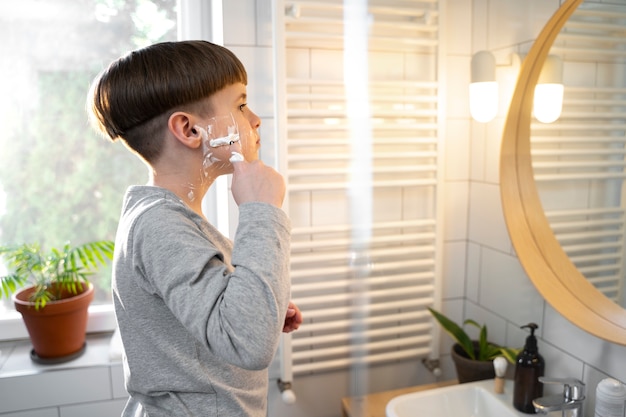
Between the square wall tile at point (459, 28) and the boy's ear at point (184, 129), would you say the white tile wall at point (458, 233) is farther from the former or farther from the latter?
the boy's ear at point (184, 129)

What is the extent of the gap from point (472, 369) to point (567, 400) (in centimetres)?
26

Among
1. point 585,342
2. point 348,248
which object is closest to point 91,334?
point 348,248

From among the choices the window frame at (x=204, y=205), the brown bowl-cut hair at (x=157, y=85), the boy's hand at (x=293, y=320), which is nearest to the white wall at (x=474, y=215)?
the window frame at (x=204, y=205)

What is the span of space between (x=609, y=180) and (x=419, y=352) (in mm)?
606

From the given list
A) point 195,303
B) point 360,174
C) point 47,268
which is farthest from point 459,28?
point 47,268

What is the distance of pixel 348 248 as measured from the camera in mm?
1264

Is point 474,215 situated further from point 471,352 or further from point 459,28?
point 459,28

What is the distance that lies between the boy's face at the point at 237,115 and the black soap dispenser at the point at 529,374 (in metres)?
0.69

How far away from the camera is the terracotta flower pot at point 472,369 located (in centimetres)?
120

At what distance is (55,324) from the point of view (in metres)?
1.38

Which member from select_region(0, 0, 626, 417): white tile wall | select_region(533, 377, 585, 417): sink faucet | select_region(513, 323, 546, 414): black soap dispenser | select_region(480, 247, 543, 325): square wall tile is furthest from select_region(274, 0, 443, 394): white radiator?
select_region(533, 377, 585, 417): sink faucet

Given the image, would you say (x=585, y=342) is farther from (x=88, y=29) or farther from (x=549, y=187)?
(x=88, y=29)

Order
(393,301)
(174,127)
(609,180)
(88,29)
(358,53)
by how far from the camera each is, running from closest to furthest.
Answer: (174,127), (609,180), (358,53), (393,301), (88,29)

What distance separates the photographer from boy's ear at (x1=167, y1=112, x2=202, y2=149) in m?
0.76
